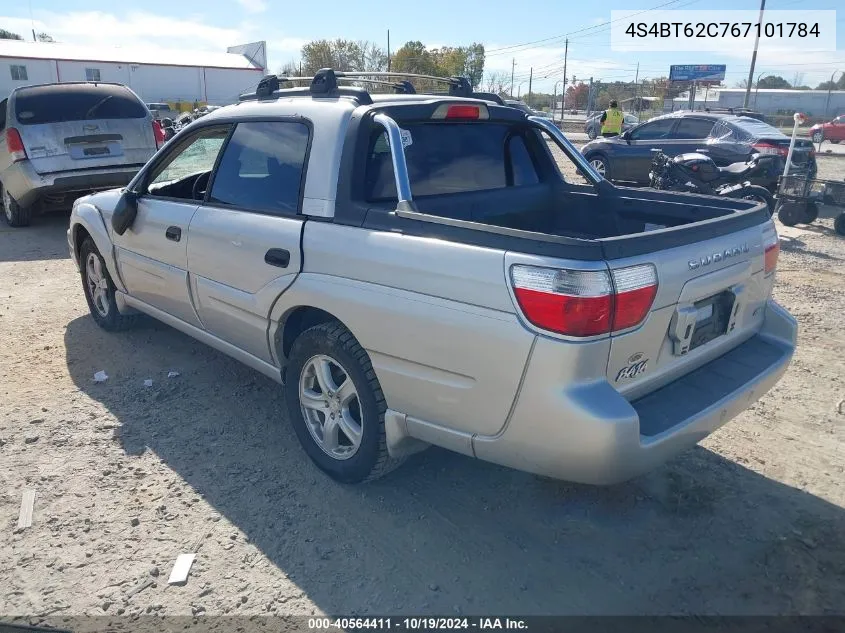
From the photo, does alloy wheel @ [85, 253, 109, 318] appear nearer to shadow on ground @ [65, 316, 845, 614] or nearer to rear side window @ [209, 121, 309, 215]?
shadow on ground @ [65, 316, 845, 614]

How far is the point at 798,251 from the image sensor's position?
8.84m

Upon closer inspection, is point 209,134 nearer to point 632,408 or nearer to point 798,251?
point 632,408

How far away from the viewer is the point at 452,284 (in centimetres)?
261

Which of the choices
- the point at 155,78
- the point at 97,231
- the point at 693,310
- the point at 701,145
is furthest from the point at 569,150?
the point at 155,78

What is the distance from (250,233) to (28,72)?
53.5m

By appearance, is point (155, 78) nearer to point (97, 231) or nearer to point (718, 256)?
point (97, 231)

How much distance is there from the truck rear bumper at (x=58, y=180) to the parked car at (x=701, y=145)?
841 centimetres

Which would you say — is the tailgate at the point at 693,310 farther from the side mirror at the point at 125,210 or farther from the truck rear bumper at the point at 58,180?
the truck rear bumper at the point at 58,180

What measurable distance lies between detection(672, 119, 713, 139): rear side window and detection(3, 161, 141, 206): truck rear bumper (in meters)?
9.90

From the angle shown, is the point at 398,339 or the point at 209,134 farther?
the point at 209,134

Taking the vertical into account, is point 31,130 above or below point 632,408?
above

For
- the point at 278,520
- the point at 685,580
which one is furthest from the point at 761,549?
the point at 278,520

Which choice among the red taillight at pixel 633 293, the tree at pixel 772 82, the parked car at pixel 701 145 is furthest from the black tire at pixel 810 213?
the tree at pixel 772 82

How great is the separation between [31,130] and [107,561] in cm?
802
